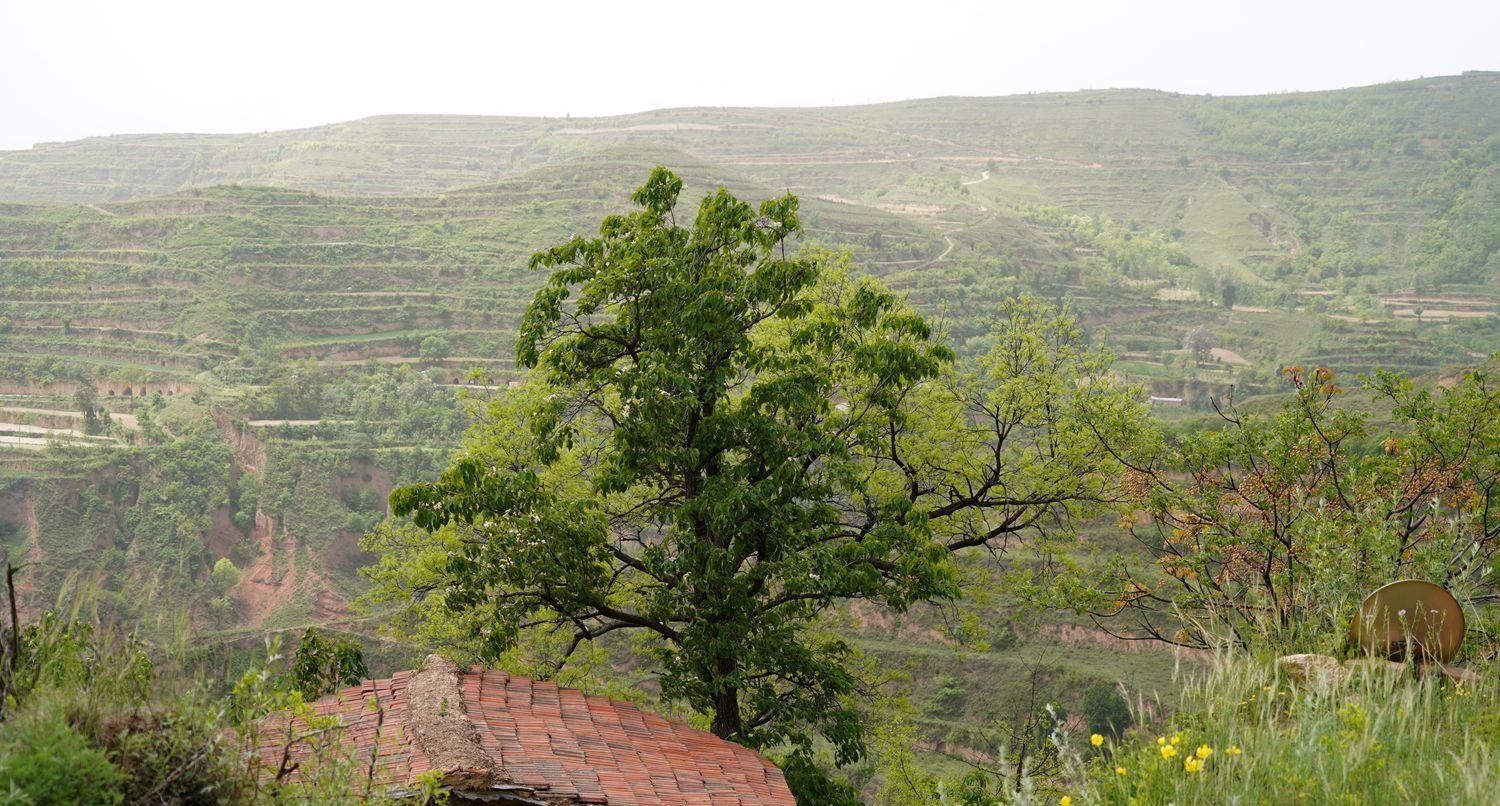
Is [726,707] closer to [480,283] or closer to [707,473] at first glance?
[707,473]

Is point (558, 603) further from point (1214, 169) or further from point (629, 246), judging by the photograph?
point (1214, 169)

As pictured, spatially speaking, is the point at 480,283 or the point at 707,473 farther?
the point at 480,283

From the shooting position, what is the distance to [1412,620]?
5.31 meters

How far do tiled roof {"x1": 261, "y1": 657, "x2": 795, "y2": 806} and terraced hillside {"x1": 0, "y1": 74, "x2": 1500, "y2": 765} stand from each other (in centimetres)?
146

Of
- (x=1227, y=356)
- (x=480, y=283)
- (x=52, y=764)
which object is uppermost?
(x=52, y=764)

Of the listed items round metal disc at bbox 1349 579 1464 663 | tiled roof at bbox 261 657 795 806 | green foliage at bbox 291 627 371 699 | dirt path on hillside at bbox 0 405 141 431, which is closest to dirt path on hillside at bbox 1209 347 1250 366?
dirt path on hillside at bbox 0 405 141 431

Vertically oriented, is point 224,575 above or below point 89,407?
below

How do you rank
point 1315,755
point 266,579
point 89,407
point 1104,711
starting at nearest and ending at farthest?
point 1315,755 < point 1104,711 < point 266,579 < point 89,407

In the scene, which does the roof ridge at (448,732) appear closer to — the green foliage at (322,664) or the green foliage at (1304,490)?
the green foliage at (322,664)

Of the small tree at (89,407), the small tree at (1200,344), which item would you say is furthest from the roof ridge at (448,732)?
the small tree at (1200,344)

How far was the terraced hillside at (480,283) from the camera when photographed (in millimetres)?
43531

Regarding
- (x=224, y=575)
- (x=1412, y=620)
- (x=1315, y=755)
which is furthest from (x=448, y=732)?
(x=224, y=575)

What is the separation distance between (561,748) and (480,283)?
219ft

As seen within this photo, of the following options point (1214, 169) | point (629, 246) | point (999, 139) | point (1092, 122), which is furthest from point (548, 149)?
point (629, 246)
